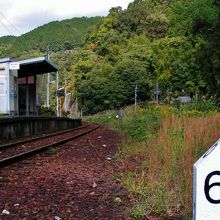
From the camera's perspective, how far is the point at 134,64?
3086 inches

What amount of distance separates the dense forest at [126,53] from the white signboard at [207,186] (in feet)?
173

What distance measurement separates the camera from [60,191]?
253 inches

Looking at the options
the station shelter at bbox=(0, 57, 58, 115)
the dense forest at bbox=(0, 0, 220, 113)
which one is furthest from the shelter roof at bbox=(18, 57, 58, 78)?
the dense forest at bbox=(0, 0, 220, 113)

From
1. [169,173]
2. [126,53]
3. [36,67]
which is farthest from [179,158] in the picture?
[126,53]

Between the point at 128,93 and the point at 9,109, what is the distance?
5410cm

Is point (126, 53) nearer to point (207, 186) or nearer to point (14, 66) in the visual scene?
point (14, 66)

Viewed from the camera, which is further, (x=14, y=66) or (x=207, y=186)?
(x=14, y=66)

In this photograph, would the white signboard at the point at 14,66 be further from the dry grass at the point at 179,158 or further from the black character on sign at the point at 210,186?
the black character on sign at the point at 210,186

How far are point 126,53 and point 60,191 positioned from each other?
80328 millimetres

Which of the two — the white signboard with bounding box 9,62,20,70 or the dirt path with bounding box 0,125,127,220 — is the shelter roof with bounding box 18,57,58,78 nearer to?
the white signboard with bounding box 9,62,20,70

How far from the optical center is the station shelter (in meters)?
22.2

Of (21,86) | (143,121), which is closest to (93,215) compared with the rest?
(143,121)

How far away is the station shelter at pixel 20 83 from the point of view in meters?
22.2

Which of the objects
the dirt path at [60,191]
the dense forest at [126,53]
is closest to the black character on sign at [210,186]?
the dirt path at [60,191]
